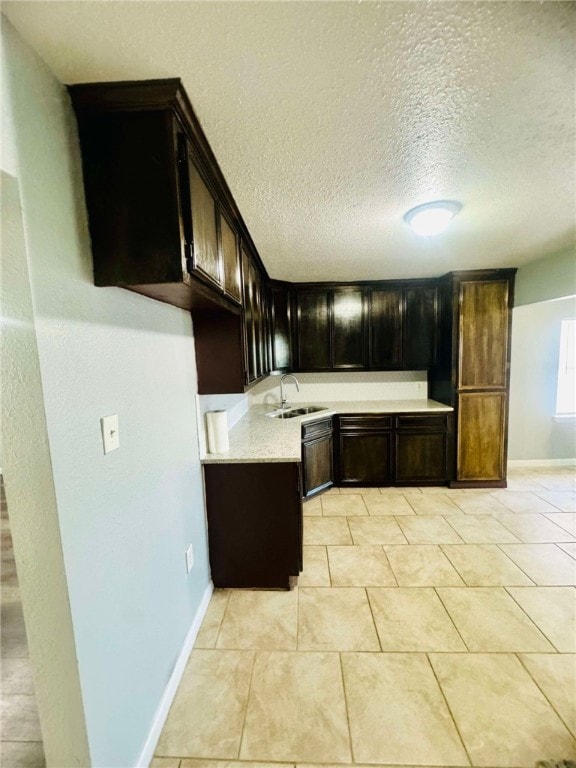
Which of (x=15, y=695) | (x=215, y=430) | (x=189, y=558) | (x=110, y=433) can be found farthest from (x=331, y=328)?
(x=15, y=695)

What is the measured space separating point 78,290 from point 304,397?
11.1 feet

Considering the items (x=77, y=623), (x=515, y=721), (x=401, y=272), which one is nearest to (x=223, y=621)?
(x=77, y=623)

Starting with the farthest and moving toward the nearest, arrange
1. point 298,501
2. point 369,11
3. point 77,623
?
point 298,501 < point 77,623 < point 369,11

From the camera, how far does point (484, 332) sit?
135 inches

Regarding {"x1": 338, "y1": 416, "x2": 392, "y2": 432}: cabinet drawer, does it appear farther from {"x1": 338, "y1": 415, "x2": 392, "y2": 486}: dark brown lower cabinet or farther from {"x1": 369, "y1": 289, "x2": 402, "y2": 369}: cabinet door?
{"x1": 369, "y1": 289, "x2": 402, "y2": 369}: cabinet door

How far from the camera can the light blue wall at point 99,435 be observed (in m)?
0.87

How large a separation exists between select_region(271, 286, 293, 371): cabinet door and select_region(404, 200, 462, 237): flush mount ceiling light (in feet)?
6.33

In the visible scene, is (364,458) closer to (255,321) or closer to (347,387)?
(347,387)

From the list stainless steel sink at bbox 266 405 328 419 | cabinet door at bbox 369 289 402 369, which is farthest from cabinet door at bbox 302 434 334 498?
cabinet door at bbox 369 289 402 369

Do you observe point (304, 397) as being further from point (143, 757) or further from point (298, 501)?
point (143, 757)

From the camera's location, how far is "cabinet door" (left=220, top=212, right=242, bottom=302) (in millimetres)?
1635

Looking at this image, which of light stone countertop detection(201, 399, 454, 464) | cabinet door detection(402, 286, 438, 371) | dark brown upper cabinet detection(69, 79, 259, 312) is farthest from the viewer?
cabinet door detection(402, 286, 438, 371)

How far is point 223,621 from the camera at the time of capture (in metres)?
1.95

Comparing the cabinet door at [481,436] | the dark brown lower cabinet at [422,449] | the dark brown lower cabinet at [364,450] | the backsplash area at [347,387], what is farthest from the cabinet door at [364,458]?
the cabinet door at [481,436]
